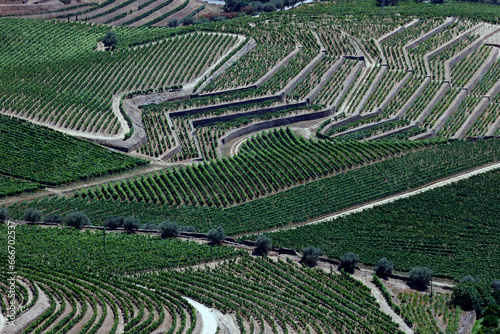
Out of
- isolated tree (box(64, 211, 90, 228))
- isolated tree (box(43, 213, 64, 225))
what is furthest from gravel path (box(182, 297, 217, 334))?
isolated tree (box(43, 213, 64, 225))

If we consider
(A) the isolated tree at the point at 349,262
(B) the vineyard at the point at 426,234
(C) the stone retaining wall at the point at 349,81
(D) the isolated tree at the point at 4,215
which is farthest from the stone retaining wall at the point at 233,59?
(A) the isolated tree at the point at 349,262

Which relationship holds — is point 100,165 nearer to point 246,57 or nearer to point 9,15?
point 246,57

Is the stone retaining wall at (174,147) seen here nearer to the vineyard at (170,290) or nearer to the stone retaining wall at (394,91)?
the vineyard at (170,290)

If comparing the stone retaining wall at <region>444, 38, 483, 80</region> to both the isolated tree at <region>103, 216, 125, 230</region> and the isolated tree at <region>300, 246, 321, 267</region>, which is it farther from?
the isolated tree at <region>103, 216, 125, 230</region>

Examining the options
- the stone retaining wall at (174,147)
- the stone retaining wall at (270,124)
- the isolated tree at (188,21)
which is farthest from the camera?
the isolated tree at (188,21)

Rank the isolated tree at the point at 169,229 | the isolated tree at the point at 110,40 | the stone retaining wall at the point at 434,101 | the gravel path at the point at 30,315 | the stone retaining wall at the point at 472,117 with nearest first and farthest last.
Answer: the gravel path at the point at 30,315, the isolated tree at the point at 169,229, the stone retaining wall at the point at 472,117, the stone retaining wall at the point at 434,101, the isolated tree at the point at 110,40

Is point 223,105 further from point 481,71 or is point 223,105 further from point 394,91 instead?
point 481,71
